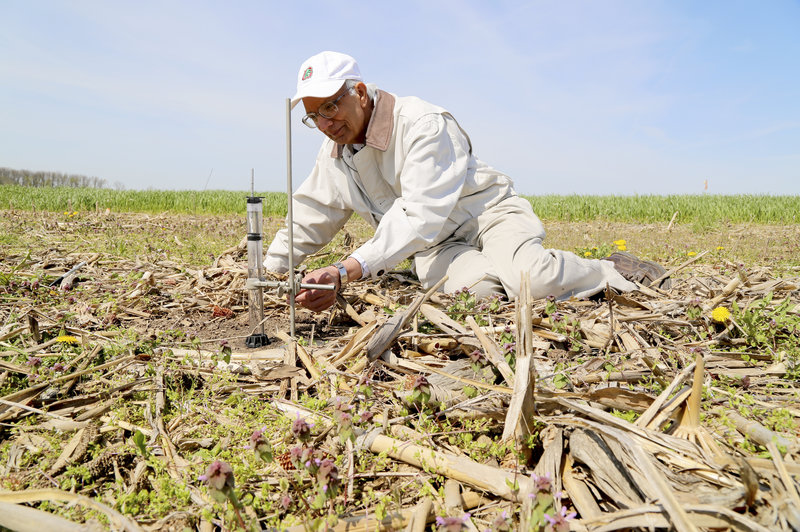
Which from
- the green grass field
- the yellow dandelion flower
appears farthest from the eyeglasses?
the green grass field

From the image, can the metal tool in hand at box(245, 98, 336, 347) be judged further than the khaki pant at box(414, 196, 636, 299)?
No

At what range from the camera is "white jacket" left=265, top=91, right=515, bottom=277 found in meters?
3.19

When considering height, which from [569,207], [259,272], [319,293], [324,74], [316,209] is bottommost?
[319,293]

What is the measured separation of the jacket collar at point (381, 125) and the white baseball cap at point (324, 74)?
0.98ft

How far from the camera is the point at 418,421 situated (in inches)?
71.2

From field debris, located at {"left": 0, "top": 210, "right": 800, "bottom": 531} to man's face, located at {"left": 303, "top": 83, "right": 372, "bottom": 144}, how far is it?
1.21 metres

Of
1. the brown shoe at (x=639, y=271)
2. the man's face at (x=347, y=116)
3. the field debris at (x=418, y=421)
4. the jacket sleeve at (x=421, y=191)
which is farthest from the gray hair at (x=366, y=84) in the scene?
the brown shoe at (x=639, y=271)

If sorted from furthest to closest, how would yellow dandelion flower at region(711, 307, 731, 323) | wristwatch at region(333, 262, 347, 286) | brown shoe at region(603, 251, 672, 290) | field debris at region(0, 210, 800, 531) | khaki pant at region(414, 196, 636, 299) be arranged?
brown shoe at region(603, 251, 672, 290) < khaki pant at region(414, 196, 636, 299) < wristwatch at region(333, 262, 347, 286) < yellow dandelion flower at region(711, 307, 731, 323) < field debris at region(0, 210, 800, 531)

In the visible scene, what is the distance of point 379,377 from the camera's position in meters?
2.20

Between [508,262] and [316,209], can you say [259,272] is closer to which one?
[316,209]

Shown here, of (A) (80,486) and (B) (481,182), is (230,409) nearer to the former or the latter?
(A) (80,486)

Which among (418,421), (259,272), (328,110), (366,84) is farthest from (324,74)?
(418,421)

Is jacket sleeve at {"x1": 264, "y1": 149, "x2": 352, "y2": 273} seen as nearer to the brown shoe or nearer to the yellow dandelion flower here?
the brown shoe

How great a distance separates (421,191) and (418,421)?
5.81 ft
